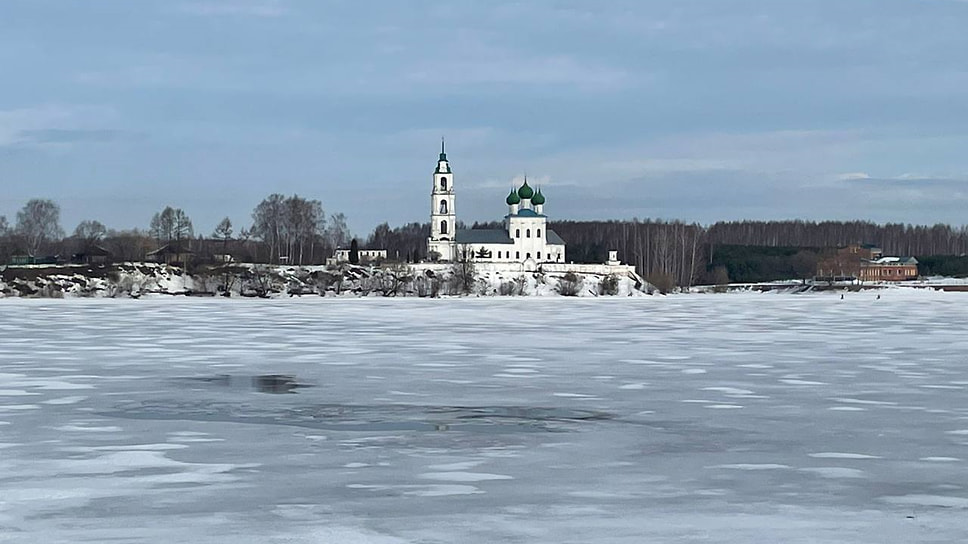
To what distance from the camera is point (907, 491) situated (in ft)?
28.0

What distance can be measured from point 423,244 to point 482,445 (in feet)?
370

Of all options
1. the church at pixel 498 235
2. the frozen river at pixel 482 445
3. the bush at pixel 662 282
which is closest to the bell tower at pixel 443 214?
the church at pixel 498 235

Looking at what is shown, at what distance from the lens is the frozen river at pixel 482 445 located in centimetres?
754

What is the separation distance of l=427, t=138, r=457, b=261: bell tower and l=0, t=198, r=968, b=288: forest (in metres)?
3.12

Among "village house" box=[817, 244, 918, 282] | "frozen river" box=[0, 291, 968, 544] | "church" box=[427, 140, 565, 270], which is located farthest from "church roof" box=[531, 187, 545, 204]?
"frozen river" box=[0, 291, 968, 544]

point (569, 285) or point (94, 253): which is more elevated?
point (94, 253)

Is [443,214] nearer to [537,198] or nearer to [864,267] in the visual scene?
[537,198]

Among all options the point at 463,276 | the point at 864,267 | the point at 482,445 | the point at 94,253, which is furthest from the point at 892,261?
the point at 482,445

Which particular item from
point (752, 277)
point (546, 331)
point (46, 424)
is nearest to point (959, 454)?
point (46, 424)

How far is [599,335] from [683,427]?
607 inches

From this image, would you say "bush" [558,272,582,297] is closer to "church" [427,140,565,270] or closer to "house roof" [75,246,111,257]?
"church" [427,140,565,270]

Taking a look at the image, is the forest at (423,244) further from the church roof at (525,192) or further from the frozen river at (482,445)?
the frozen river at (482,445)

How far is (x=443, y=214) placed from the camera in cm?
9694

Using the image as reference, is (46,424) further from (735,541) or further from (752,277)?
(752,277)
